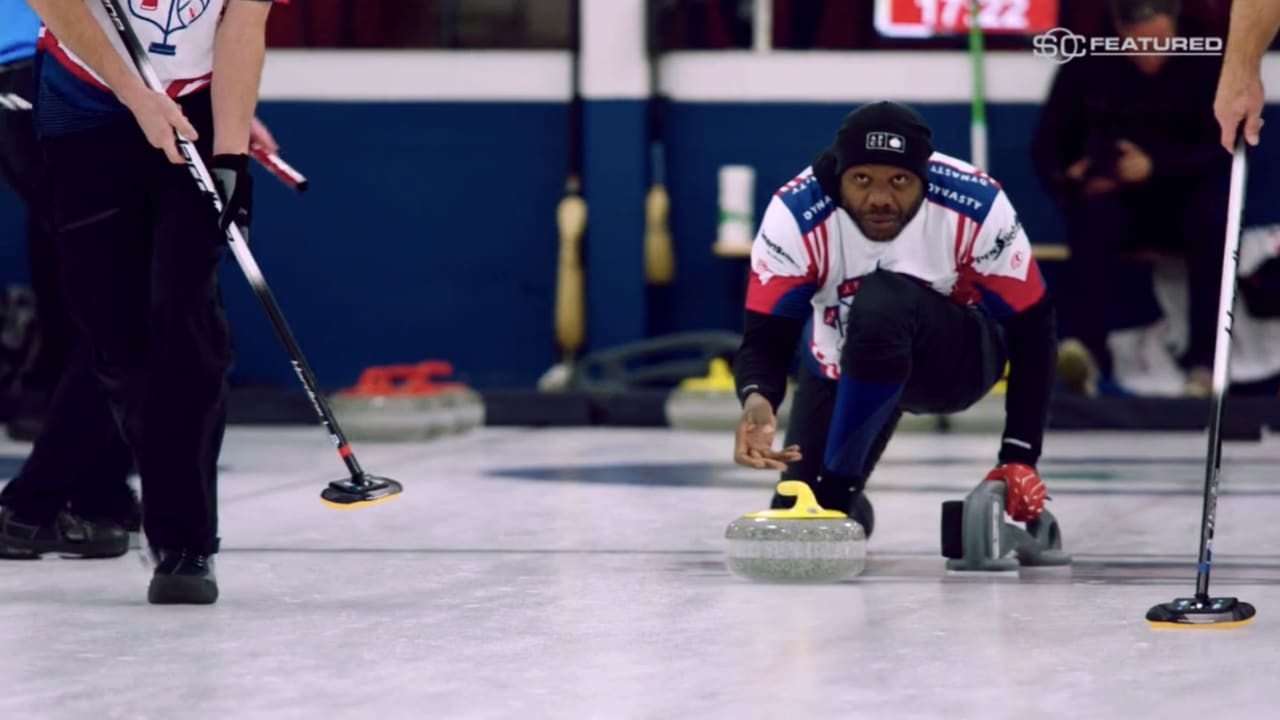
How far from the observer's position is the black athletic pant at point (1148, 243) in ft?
24.8

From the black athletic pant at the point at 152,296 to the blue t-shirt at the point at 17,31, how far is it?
831 mm

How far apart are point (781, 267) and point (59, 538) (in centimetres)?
136

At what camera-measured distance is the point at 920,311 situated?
366cm

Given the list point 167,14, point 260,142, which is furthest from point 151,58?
point 260,142

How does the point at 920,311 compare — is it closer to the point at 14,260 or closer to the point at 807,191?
the point at 807,191

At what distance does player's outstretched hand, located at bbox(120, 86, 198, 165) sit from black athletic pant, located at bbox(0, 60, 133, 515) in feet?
2.06

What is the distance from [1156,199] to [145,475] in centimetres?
516

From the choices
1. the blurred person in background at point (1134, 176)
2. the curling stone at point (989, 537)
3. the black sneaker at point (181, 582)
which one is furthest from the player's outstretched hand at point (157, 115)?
the blurred person in background at point (1134, 176)

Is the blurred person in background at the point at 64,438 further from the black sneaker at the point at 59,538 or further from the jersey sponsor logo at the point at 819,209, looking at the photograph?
the jersey sponsor logo at the point at 819,209

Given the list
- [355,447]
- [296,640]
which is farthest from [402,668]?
[355,447]

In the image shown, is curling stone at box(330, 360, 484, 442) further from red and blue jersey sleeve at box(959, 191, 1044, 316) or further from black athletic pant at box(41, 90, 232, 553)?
black athletic pant at box(41, 90, 232, 553)

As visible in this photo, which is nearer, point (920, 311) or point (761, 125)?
point (920, 311)

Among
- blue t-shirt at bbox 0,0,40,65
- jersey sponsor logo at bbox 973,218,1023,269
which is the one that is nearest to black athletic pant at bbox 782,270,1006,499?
jersey sponsor logo at bbox 973,218,1023,269

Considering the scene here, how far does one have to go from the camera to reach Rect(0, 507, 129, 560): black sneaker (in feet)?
12.6
